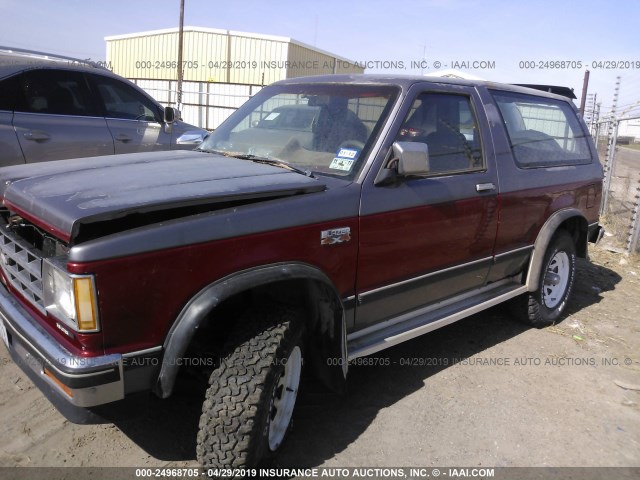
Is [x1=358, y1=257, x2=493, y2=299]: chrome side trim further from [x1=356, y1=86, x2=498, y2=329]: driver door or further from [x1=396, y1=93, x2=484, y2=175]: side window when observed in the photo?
[x1=396, y1=93, x2=484, y2=175]: side window

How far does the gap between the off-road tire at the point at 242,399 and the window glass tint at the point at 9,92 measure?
13.8ft

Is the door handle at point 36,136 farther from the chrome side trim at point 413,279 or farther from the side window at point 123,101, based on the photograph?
the chrome side trim at point 413,279

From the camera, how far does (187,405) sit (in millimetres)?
3066

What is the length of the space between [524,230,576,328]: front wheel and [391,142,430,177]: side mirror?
207 cm

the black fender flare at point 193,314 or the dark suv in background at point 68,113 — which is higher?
the dark suv in background at point 68,113

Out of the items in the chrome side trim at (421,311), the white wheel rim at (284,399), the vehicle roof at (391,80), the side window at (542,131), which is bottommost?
the white wheel rim at (284,399)

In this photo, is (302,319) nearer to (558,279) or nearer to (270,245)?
(270,245)

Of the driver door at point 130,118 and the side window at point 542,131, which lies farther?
the driver door at point 130,118

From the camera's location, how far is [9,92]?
519 cm

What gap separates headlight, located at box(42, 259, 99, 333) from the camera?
1.99m

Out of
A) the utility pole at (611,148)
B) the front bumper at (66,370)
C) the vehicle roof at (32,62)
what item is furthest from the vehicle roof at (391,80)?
the utility pole at (611,148)

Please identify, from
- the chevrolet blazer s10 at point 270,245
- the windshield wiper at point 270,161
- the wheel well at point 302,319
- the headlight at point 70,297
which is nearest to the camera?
the headlight at point 70,297

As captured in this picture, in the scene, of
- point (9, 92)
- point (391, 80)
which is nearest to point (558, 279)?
point (391, 80)

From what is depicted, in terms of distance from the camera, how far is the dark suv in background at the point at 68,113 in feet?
17.1
